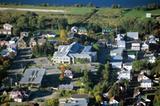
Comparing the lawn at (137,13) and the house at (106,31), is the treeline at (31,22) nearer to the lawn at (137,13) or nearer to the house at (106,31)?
the house at (106,31)

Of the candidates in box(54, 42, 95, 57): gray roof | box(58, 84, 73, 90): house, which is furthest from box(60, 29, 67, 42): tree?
box(58, 84, 73, 90): house

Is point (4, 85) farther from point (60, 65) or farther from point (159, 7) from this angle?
point (159, 7)

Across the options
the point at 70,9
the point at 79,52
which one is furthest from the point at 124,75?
the point at 70,9

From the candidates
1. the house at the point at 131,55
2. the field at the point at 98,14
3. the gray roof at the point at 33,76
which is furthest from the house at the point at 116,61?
the field at the point at 98,14

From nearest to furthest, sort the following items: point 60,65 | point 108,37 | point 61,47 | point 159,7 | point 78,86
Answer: point 78,86
point 60,65
point 61,47
point 108,37
point 159,7

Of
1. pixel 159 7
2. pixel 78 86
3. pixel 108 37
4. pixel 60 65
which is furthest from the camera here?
pixel 159 7

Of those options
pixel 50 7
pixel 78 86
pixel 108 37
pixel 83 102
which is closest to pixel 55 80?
pixel 78 86

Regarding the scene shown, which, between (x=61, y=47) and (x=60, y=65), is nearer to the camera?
(x=60, y=65)
